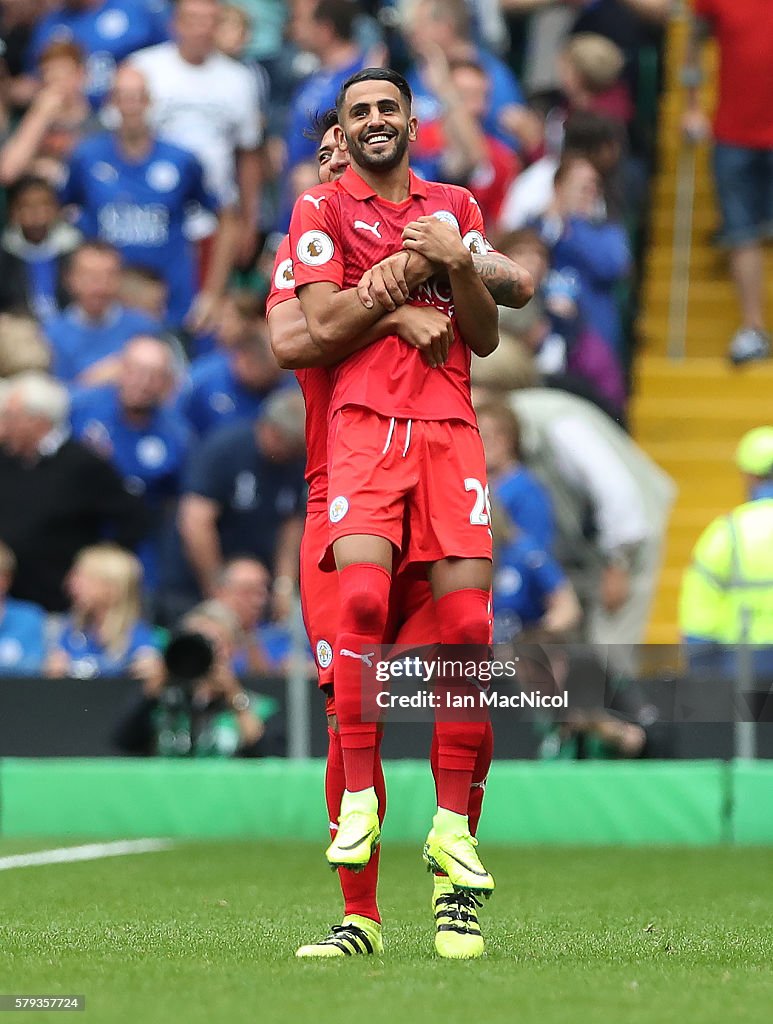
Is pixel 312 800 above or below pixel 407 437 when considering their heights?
below

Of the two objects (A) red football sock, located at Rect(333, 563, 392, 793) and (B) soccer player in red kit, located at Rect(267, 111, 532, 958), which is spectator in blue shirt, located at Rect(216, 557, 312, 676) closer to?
(B) soccer player in red kit, located at Rect(267, 111, 532, 958)

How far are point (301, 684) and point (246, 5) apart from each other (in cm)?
724

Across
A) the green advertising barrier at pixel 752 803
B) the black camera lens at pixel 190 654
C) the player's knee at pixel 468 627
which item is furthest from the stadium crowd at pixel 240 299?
the player's knee at pixel 468 627

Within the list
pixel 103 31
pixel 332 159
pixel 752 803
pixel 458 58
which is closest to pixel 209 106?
pixel 103 31

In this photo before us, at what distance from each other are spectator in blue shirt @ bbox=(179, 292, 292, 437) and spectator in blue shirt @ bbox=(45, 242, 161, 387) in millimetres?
582

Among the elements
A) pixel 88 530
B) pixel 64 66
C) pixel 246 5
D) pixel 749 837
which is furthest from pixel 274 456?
pixel 246 5

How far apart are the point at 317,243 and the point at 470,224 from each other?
46 centimetres

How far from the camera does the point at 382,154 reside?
5.57 m

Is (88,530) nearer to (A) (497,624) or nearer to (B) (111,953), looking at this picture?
(A) (497,624)

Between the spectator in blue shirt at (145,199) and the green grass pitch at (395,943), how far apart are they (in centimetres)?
577

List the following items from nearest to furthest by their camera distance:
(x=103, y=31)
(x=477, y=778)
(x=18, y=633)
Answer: (x=477, y=778), (x=18, y=633), (x=103, y=31)

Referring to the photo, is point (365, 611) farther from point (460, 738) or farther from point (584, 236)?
point (584, 236)

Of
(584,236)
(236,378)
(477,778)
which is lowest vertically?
(477,778)

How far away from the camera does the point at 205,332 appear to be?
1350cm
